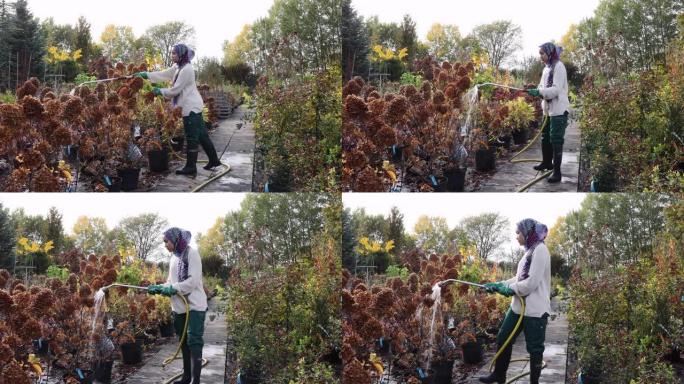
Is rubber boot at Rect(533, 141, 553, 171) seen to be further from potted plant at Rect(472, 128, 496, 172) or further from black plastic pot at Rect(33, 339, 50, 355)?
black plastic pot at Rect(33, 339, 50, 355)

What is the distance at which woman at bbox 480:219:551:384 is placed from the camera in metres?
9.86

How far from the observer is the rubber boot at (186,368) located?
1049cm

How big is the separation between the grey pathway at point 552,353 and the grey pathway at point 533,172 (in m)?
1.05

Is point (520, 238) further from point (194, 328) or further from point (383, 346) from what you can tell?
point (194, 328)

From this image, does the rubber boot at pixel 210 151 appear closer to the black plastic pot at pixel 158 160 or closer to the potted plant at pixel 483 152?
the black plastic pot at pixel 158 160

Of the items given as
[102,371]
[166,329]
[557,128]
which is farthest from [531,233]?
[102,371]

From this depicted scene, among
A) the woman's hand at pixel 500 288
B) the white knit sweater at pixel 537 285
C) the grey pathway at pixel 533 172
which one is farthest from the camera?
the grey pathway at pixel 533 172

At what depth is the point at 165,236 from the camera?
34.1 feet

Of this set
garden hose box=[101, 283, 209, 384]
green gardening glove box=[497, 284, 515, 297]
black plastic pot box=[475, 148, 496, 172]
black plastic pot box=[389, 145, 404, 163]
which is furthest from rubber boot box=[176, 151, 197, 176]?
green gardening glove box=[497, 284, 515, 297]

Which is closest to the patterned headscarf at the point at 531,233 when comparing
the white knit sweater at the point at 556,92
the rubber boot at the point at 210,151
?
the white knit sweater at the point at 556,92

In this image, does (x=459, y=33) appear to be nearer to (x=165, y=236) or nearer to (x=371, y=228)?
(x=371, y=228)

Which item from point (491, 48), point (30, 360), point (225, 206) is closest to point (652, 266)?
point (491, 48)

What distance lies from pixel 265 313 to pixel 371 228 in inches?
50.5

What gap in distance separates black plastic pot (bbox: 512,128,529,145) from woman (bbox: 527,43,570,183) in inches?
9.5
